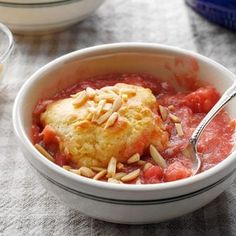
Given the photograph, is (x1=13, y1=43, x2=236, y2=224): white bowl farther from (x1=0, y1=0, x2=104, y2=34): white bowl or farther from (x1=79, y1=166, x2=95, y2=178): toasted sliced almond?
(x1=0, y1=0, x2=104, y2=34): white bowl

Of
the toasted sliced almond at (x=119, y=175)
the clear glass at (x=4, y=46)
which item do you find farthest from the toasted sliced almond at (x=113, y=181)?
the clear glass at (x=4, y=46)

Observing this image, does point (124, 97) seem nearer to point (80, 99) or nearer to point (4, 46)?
point (80, 99)

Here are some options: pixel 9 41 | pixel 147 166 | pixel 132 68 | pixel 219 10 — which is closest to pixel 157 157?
pixel 147 166

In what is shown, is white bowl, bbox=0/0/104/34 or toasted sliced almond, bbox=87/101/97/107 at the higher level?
toasted sliced almond, bbox=87/101/97/107

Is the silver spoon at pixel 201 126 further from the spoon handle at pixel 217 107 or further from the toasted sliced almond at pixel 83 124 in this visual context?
the toasted sliced almond at pixel 83 124

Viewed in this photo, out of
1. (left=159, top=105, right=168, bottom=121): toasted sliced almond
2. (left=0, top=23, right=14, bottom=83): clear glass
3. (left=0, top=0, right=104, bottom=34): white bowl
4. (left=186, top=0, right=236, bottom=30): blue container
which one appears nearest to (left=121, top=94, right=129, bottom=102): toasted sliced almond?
(left=159, top=105, right=168, bottom=121): toasted sliced almond

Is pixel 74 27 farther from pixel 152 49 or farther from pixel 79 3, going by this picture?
pixel 152 49
